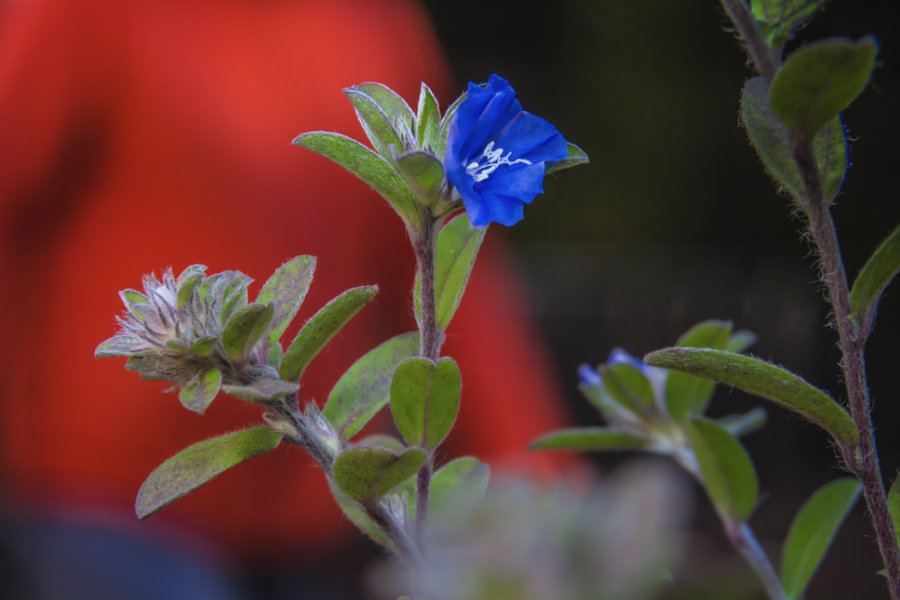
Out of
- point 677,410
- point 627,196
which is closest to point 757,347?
point 627,196

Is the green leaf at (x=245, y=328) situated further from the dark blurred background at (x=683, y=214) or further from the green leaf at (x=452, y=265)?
the dark blurred background at (x=683, y=214)

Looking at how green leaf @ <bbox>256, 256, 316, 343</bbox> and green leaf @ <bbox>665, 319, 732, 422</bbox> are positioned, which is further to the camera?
green leaf @ <bbox>665, 319, 732, 422</bbox>

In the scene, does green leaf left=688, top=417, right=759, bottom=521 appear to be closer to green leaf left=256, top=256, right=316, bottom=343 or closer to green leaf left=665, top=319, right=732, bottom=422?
green leaf left=665, top=319, right=732, bottom=422

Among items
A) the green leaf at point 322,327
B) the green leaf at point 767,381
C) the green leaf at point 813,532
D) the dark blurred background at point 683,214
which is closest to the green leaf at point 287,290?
the green leaf at point 322,327

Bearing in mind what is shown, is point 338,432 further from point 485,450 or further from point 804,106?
point 485,450

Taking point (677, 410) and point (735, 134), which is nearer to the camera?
point (677, 410)

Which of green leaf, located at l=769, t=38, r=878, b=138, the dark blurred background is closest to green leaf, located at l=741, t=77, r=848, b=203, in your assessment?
green leaf, located at l=769, t=38, r=878, b=138
